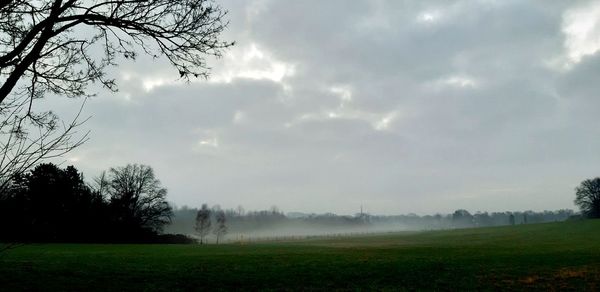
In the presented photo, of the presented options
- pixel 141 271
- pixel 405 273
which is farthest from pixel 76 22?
pixel 405 273

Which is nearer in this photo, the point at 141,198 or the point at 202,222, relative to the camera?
the point at 141,198

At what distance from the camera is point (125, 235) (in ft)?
216

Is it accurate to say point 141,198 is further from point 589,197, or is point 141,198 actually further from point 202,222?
point 589,197

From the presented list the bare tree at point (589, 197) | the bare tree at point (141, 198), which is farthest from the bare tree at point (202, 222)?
the bare tree at point (589, 197)

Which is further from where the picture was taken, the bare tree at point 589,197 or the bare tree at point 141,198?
the bare tree at point 589,197

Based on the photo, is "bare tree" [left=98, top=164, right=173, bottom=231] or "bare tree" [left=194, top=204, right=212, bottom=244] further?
"bare tree" [left=194, top=204, right=212, bottom=244]

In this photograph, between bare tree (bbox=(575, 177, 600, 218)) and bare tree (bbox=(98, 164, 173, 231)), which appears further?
bare tree (bbox=(575, 177, 600, 218))

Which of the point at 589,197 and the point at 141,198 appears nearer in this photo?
the point at 141,198

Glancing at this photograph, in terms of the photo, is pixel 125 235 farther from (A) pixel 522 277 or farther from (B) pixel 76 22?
(B) pixel 76 22

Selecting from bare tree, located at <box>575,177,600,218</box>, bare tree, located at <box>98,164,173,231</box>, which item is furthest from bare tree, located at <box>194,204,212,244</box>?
bare tree, located at <box>575,177,600,218</box>

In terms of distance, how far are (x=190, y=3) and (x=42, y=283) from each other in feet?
34.6

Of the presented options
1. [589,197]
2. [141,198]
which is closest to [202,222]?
[141,198]

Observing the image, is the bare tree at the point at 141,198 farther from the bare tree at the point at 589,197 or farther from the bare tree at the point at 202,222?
the bare tree at the point at 589,197

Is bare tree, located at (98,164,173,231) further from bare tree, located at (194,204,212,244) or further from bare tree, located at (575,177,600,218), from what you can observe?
bare tree, located at (575,177,600,218)
